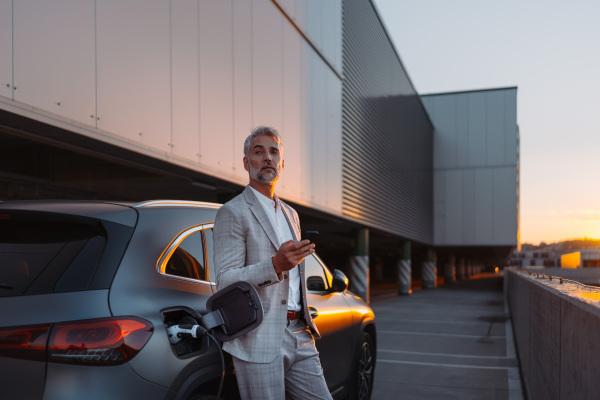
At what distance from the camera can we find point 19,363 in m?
2.11

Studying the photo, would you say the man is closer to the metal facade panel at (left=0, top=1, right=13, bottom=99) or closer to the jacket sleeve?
the jacket sleeve

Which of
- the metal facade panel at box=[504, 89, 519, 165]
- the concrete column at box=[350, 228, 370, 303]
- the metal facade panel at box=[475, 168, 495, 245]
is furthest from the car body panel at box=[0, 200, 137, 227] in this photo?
the metal facade panel at box=[504, 89, 519, 165]

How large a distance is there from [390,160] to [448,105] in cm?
1896

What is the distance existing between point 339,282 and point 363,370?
1357 millimetres

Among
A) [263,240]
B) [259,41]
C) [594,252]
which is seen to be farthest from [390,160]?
[263,240]

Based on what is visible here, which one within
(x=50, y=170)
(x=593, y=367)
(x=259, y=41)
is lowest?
(x=593, y=367)

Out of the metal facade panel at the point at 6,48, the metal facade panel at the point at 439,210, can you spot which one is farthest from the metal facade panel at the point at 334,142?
the metal facade panel at the point at 439,210

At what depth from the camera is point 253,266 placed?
7.94 feet

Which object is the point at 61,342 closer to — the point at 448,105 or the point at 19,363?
the point at 19,363

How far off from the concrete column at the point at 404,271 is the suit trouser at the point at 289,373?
2829 centimetres

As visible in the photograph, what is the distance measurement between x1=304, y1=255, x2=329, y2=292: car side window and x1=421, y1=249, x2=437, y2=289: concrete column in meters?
37.0

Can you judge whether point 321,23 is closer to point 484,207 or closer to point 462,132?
point 484,207

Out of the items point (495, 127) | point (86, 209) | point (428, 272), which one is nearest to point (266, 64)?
point (86, 209)

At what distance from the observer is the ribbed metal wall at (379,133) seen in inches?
777
